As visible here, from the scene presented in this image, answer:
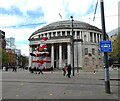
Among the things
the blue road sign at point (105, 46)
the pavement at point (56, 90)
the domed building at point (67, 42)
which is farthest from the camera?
the domed building at point (67, 42)

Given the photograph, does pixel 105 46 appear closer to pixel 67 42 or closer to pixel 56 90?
pixel 56 90

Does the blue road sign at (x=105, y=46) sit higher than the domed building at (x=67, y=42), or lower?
lower

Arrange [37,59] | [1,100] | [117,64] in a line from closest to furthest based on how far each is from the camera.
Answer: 1. [1,100]
2. [37,59]
3. [117,64]

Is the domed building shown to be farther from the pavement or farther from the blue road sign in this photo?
the blue road sign

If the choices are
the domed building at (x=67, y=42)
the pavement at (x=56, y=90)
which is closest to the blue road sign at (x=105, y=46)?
the pavement at (x=56, y=90)

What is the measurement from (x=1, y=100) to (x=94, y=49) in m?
121

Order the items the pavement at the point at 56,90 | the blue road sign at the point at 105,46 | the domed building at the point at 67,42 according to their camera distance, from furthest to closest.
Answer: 1. the domed building at the point at 67,42
2. the blue road sign at the point at 105,46
3. the pavement at the point at 56,90

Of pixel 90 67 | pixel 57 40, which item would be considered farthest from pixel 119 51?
pixel 57 40

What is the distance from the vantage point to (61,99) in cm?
1254

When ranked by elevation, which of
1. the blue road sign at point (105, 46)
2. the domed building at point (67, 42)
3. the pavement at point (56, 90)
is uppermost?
the domed building at point (67, 42)

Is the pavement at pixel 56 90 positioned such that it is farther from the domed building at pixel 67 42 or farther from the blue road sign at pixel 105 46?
the domed building at pixel 67 42

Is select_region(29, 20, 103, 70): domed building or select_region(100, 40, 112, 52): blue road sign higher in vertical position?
select_region(29, 20, 103, 70): domed building

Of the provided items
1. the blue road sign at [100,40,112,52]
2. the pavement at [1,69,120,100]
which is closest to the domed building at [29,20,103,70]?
the pavement at [1,69,120,100]

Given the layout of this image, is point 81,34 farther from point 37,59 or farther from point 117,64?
point 37,59
